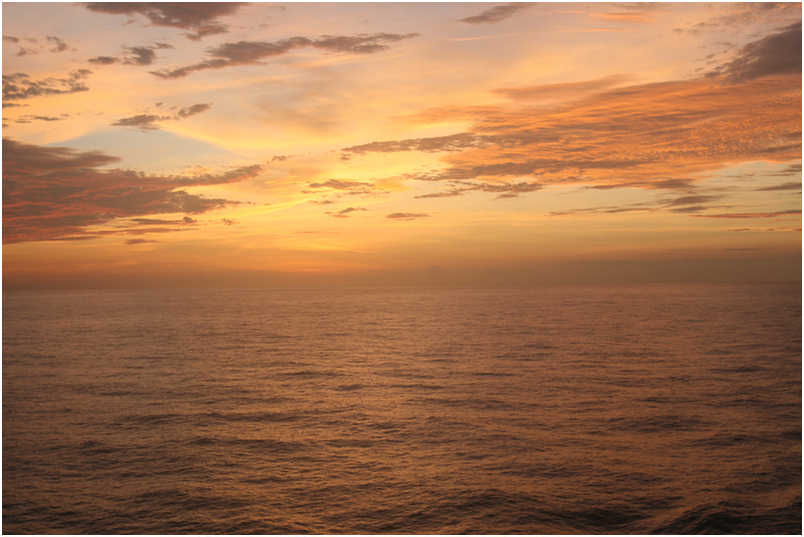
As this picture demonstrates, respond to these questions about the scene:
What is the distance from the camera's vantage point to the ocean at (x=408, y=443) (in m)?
18.9

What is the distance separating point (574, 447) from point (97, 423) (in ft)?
75.7

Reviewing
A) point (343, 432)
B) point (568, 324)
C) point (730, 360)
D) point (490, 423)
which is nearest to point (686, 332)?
point (568, 324)

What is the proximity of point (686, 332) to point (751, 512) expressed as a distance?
56190mm

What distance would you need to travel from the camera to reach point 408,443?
85.8 ft

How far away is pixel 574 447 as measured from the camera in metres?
25.0

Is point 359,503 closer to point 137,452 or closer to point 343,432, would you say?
point 343,432

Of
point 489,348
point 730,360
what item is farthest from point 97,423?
point 730,360

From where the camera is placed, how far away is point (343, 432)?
2808 cm

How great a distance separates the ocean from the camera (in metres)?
18.9

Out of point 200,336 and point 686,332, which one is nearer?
point 686,332

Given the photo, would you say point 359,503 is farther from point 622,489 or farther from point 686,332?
point 686,332

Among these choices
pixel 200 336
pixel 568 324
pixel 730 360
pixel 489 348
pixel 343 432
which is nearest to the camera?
pixel 343 432

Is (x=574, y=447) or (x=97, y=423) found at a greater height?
(x=97, y=423)

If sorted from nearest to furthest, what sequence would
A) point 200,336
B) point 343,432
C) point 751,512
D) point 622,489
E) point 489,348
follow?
point 751,512 → point 622,489 → point 343,432 → point 489,348 → point 200,336
